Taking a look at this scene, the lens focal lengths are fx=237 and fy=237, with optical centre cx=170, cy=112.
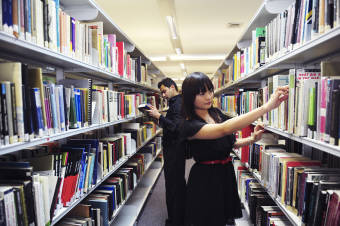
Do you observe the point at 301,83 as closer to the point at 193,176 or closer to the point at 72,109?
the point at 193,176

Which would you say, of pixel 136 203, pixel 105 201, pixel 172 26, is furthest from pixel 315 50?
pixel 172 26

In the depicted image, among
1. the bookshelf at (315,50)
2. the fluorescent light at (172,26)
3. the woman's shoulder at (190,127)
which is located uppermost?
Answer: the fluorescent light at (172,26)

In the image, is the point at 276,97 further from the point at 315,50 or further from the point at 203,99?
the point at 203,99

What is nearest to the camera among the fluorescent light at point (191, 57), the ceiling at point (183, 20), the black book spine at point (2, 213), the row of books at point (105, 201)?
the black book spine at point (2, 213)

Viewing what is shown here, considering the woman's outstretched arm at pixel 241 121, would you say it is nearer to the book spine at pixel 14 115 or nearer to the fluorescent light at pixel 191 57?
the book spine at pixel 14 115

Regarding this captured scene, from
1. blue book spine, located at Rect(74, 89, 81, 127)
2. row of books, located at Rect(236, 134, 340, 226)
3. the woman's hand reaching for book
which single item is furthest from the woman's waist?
blue book spine, located at Rect(74, 89, 81, 127)

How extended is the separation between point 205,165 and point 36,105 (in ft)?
3.36

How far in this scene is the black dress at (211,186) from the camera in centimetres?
150

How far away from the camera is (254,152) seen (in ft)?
6.88

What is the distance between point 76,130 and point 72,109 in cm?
13

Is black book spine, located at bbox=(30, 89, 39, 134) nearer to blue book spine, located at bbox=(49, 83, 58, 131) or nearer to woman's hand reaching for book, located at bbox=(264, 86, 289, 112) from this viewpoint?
blue book spine, located at bbox=(49, 83, 58, 131)

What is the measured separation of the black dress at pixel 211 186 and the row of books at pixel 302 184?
289 millimetres

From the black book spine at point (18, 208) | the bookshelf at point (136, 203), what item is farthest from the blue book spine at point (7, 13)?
the bookshelf at point (136, 203)

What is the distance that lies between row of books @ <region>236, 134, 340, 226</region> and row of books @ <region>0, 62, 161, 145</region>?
1.24m
